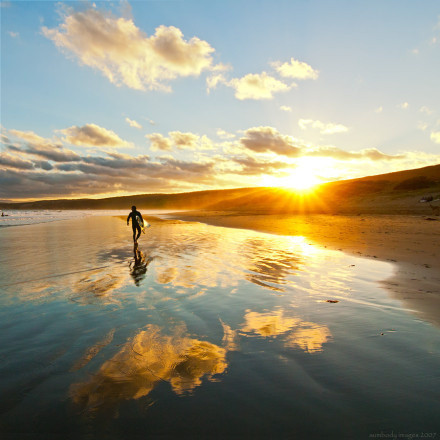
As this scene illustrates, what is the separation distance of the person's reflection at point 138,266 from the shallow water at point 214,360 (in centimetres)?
68

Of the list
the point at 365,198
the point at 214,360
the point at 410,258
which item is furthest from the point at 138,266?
the point at 365,198

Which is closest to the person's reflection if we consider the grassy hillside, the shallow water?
the shallow water

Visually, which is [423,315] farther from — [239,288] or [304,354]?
[239,288]

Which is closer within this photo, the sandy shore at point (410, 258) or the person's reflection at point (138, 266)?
the sandy shore at point (410, 258)

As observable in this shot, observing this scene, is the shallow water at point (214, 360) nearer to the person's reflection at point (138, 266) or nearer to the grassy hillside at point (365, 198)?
the person's reflection at point (138, 266)

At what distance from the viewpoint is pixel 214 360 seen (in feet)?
13.6

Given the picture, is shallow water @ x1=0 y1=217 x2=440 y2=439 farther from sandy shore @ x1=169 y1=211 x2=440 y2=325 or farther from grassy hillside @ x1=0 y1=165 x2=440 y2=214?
grassy hillside @ x1=0 y1=165 x2=440 y2=214

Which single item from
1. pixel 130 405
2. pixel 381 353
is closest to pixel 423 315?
pixel 381 353

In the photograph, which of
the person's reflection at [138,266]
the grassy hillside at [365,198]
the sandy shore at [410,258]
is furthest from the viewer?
the grassy hillside at [365,198]

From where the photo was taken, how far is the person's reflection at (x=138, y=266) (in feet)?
30.7

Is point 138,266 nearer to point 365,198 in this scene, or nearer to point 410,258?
point 410,258

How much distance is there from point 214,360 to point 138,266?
7745 mm

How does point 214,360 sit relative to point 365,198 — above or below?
below

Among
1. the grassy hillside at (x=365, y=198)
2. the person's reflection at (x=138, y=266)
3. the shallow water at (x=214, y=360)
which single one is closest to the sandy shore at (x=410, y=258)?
the shallow water at (x=214, y=360)
